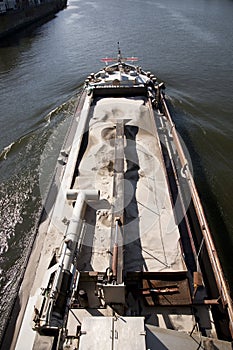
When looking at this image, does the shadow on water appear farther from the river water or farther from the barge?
the barge

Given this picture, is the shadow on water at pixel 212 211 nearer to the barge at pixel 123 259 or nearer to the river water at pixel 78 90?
the river water at pixel 78 90

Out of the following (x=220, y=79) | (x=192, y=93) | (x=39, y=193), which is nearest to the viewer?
(x=39, y=193)

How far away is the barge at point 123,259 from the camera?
606cm

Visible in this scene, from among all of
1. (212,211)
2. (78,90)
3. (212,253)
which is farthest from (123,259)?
(78,90)

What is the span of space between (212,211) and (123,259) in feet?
19.5

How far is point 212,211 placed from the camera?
12.5 metres

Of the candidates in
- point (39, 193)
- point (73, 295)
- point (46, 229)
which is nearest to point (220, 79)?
point (39, 193)

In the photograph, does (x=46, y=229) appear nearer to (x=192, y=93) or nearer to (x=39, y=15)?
(x=192, y=93)

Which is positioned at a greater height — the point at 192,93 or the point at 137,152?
the point at 192,93

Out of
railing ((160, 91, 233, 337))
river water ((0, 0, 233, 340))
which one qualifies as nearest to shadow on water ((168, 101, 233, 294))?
river water ((0, 0, 233, 340))

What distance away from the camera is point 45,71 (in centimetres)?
3128

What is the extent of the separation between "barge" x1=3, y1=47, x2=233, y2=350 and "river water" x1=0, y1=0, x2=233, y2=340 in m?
1.61

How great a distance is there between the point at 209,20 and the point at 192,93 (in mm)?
32509

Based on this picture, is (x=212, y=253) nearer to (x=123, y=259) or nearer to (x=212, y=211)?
(x=123, y=259)
